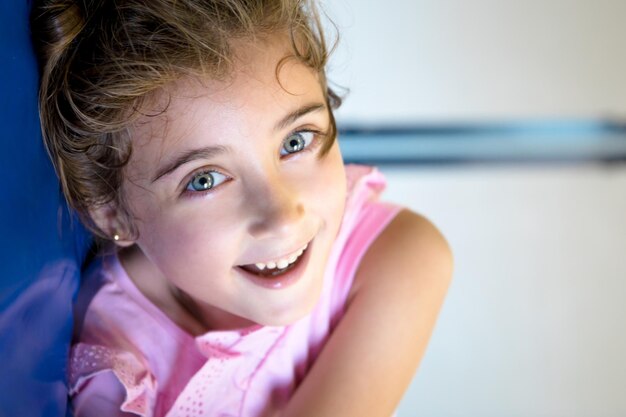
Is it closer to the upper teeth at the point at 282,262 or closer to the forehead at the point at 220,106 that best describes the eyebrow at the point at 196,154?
the forehead at the point at 220,106

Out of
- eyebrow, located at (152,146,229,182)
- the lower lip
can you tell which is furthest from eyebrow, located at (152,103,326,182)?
the lower lip

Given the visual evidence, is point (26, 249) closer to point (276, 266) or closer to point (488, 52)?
point (276, 266)

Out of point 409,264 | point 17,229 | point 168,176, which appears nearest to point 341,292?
point 409,264

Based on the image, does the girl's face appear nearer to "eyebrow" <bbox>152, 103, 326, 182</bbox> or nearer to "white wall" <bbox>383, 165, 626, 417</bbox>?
"eyebrow" <bbox>152, 103, 326, 182</bbox>

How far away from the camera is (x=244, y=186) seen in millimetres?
639

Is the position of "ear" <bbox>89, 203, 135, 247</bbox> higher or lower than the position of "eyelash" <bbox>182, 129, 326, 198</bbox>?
lower

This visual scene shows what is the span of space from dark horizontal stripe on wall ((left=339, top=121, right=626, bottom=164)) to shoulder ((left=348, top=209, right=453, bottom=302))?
1.44 ft

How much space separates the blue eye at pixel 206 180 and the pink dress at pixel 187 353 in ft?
0.56

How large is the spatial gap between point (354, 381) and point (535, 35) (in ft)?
2.30

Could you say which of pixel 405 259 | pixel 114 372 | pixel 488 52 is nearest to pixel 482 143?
pixel 488 52

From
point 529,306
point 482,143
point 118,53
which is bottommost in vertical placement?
point 118,53

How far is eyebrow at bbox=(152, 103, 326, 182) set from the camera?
614 mm

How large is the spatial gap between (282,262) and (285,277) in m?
0.01

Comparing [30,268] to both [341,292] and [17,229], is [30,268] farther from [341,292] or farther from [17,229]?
[341,292]
